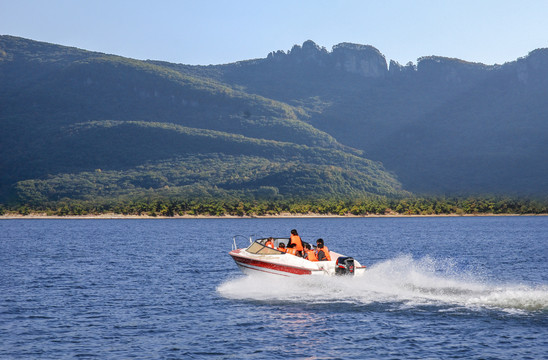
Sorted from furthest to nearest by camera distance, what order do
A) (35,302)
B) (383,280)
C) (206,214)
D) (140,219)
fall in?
(140,219), (206,214), (383,280), (35,302)

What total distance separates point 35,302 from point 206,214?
141968 millimetres

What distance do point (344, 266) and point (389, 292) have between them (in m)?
2.62

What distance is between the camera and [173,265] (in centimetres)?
5006

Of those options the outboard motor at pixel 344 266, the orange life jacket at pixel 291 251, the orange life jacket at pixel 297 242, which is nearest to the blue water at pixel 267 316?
the outboard motor at pixel 344 266

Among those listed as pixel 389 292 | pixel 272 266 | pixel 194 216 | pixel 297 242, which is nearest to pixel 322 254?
pixel 297 242

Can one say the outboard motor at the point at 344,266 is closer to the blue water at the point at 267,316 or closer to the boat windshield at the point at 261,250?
the blue water at the point at 267,316

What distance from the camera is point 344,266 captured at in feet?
103

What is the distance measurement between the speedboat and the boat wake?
14.8 inches

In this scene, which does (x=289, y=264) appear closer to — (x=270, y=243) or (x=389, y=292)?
(x=270, y=243)

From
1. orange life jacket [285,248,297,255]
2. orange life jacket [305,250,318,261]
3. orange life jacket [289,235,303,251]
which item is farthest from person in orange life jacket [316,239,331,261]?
orange life jacket [285,248,297,255]

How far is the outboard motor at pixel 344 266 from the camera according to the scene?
31344 mm

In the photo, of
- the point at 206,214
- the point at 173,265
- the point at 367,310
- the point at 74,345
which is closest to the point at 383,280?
the point at 367,310

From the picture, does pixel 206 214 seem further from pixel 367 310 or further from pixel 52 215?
pixel 367 310

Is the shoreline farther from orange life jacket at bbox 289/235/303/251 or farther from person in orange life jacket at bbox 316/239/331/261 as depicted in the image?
person in orange life jacket at bbox 316/239/331/261
